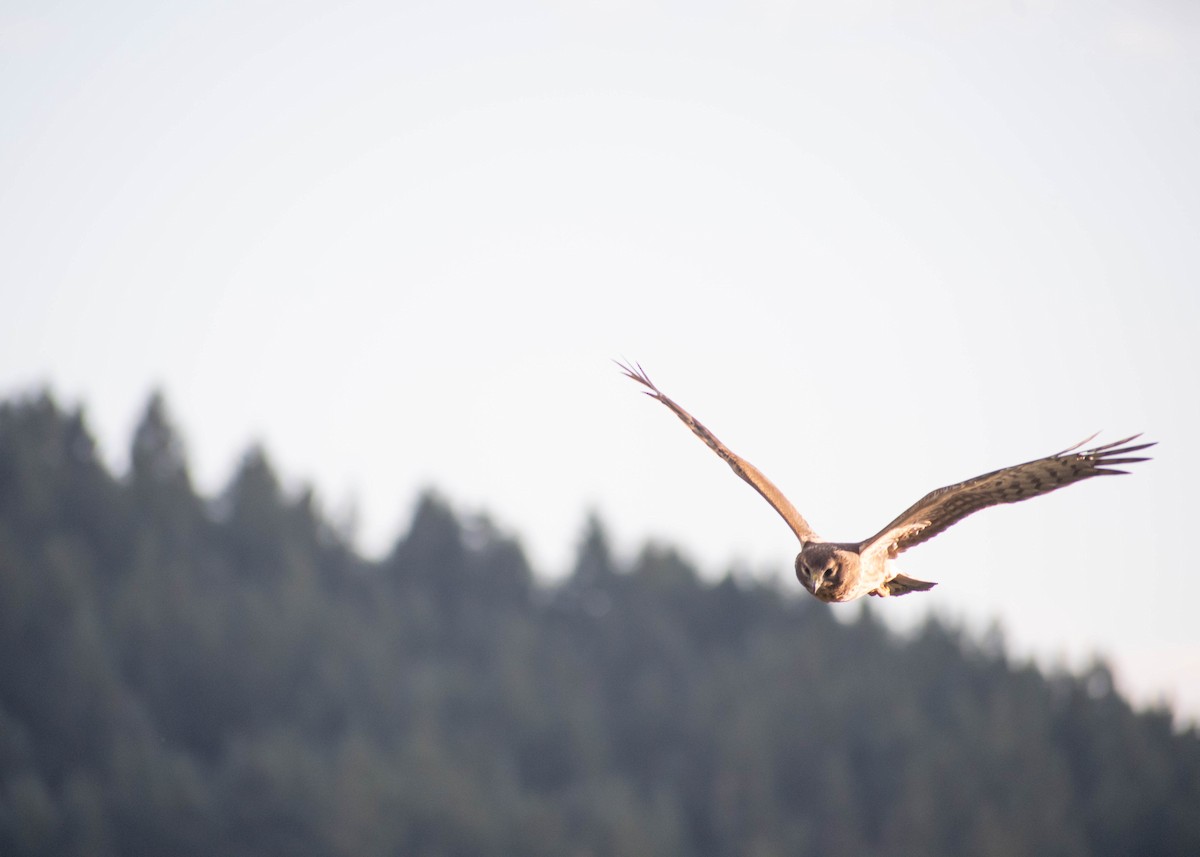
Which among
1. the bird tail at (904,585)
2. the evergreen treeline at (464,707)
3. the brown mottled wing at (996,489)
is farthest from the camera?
the evergreen treeline at (464,707)

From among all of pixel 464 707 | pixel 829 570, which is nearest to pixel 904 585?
pixel 829 570

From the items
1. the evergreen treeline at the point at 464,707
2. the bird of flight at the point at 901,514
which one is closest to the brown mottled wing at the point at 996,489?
the bird of flight at the point at 901,514

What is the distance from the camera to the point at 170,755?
2375 inches

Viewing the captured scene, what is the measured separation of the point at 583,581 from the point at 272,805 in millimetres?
37023

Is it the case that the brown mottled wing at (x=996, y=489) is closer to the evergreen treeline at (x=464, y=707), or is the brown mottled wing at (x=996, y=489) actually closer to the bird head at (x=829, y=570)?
the bird head at (x=829, y=570)

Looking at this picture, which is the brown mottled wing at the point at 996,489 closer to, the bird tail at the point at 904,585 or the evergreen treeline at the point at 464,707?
the bird tail at the point at 904,585

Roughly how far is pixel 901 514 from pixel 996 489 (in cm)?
73

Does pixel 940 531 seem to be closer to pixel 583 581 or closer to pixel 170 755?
pixel 170 755

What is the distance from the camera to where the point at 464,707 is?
76.9 meters

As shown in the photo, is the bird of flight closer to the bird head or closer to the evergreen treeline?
the bird head

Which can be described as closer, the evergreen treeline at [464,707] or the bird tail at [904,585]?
the bird tail at [904,585]

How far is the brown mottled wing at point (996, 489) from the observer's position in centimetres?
1041

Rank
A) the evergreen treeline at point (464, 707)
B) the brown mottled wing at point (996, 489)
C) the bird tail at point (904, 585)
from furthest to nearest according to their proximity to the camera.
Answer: the evergreen treeline at point (464, 707)
the bird tail at point (904, 585)
the brown mottled wing at point (996, 489)

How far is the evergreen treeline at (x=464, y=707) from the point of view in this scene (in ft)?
190
